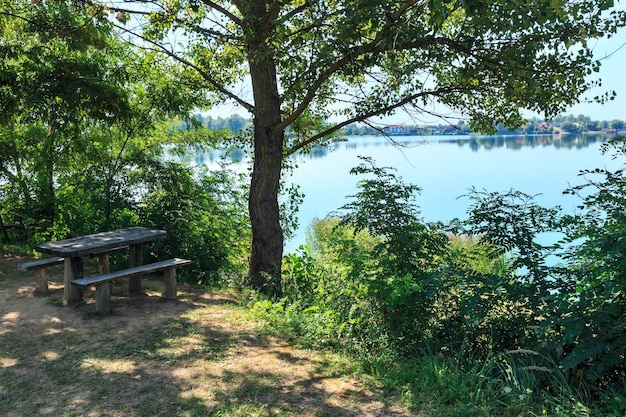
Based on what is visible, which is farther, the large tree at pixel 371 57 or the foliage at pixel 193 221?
the foliage at pixel 193 221

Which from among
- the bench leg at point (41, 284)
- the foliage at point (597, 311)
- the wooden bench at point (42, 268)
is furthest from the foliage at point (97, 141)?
the foliage at point (597, 311)

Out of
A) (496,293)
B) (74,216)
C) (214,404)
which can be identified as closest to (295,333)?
(214,404)

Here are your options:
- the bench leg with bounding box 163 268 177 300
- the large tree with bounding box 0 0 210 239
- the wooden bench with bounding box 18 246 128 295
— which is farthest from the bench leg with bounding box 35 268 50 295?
the large tree with bounding box 0 0 210 239

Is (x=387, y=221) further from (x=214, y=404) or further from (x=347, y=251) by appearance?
(x=214, y=404)

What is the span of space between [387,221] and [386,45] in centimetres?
178

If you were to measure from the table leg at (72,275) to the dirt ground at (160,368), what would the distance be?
0.16 meters

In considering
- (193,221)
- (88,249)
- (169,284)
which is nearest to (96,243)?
(88,249)

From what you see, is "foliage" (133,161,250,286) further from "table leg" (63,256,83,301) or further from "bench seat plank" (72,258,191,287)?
"table leg" (63,256,83,301)

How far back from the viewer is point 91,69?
7.55 m

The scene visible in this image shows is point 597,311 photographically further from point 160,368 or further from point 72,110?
point 72,110

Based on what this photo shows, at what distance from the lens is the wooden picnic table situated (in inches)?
231

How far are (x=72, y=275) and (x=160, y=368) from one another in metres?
2.47

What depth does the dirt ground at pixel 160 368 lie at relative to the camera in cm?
358

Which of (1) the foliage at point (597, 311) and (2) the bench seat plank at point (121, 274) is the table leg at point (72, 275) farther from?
(1) the foliage at point (597, 311)
